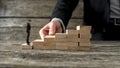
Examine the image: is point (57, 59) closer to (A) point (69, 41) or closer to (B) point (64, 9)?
(A) point (69, 41)

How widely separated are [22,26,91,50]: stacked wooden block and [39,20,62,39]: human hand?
6.5 inches

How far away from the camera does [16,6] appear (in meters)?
1.89

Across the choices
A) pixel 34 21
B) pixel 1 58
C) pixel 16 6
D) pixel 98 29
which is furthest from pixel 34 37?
pixel 1 58

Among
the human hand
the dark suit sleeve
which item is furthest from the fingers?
the dark suit sleeve

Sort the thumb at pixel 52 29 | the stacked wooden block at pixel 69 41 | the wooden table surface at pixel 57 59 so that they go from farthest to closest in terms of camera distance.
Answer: the thumb at pixel 52 29 < the stacked wooden block at pixel 69 41 < the wooden table surface at pixel 57 59

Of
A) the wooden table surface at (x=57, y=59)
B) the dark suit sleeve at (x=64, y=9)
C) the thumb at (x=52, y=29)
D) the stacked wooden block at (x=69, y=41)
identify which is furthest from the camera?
the dark suit sleeve at (x=64, y=9)

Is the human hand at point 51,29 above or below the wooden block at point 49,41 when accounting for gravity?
above

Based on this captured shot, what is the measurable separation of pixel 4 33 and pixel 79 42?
3.41 ft

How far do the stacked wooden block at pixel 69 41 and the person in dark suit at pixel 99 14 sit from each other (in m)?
0.43

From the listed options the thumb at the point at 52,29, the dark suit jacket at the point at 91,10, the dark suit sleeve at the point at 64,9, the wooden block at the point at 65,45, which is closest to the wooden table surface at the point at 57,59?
the wooden block at the point at 65,45

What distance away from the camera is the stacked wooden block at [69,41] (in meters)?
0.94

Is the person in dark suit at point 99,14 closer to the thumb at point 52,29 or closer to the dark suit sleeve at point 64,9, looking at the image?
the dark suit sleeve at point 64,9

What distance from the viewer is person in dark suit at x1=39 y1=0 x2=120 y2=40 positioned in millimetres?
1480

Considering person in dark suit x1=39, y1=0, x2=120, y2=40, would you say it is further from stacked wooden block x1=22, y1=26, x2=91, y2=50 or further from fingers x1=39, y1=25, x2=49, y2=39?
stacked wooden block x1=22, y1=26, x2=91, y2=50
